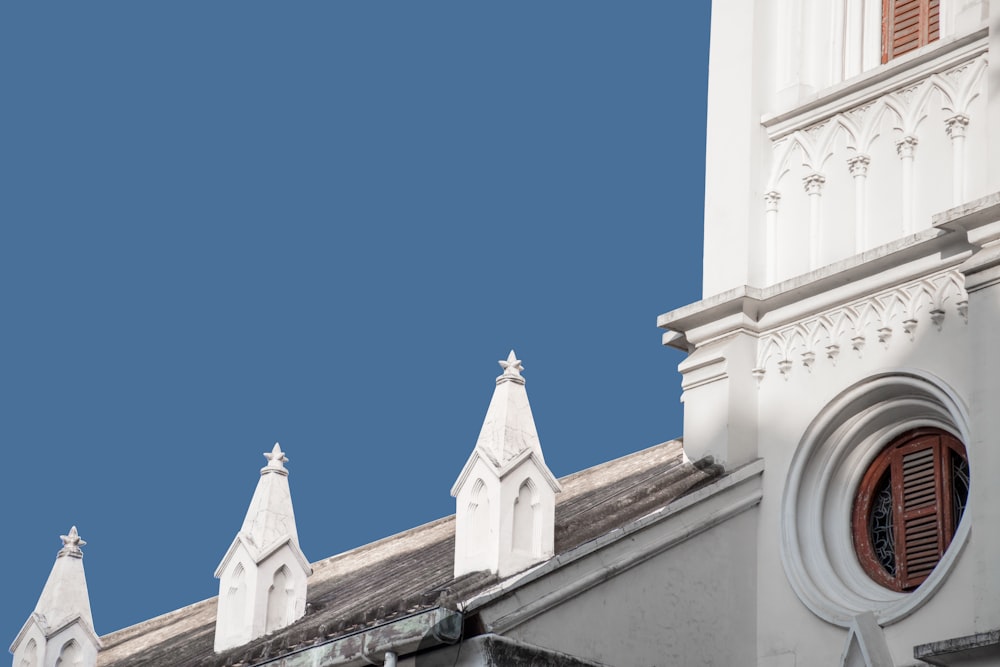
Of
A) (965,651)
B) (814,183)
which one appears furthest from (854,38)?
(965,651)

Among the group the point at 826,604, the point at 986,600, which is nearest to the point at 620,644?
the point at 826,604

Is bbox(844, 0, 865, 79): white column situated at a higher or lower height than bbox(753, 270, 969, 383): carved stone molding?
higher

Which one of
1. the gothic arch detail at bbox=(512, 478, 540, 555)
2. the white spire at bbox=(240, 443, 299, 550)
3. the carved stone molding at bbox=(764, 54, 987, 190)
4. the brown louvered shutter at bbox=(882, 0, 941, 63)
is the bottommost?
the gothic arch detail at bbox=(512, 478, 540, 555)

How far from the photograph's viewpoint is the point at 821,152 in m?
18.2

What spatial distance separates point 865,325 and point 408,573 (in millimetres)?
5805

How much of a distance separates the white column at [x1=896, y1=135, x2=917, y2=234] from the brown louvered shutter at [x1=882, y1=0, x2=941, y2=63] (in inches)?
56.5

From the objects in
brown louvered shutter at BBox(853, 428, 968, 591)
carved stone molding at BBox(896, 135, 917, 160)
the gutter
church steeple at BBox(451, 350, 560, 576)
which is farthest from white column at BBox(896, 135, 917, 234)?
the gutter

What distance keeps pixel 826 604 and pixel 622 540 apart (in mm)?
2029

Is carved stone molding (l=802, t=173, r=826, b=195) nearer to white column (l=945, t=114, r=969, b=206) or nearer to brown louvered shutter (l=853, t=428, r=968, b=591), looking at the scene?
white column (l=945, t=114, r=969, b=206)

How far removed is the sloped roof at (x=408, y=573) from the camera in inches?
629

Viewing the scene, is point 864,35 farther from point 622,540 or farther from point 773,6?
point 622,540

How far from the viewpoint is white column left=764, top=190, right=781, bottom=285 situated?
1831 cm

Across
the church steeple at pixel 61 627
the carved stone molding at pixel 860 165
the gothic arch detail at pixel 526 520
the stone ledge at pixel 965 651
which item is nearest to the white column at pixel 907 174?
the carved stone molding at pixel 860 165

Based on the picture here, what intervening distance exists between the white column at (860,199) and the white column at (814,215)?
1.42 ft
